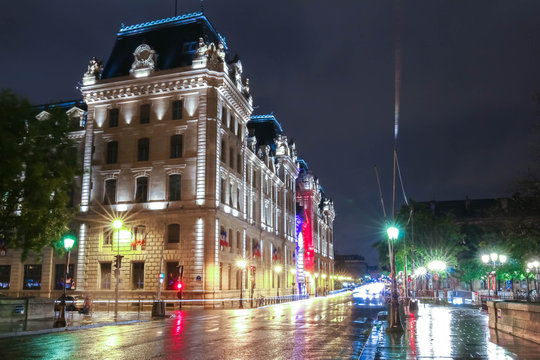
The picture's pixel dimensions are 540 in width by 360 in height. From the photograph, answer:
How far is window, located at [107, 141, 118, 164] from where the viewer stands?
2093 inches

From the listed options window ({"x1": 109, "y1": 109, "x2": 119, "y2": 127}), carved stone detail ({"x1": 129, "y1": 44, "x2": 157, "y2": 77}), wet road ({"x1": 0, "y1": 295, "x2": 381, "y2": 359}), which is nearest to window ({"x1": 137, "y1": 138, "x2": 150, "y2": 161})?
Result: window ({"x1": 109, "y1": 109, "x2": 119, "y2": 127})

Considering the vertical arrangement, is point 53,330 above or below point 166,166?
below

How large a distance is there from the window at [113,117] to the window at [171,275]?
16517 millimetres

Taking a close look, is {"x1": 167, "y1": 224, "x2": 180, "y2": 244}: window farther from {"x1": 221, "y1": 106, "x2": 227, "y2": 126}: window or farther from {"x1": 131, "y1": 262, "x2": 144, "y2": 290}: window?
{"x1": 221, "y1": 106, "x2": 227, "y2": 126}: window

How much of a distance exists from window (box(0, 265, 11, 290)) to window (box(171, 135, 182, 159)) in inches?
850

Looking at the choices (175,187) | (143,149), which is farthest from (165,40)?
(175,187)

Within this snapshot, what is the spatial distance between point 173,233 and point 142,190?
236 inches

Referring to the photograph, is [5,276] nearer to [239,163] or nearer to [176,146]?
[176,146]

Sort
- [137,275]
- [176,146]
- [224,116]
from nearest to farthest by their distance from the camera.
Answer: [137,275] < [176,146] < [224,116]

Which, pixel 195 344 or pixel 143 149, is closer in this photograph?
pixel 195 344

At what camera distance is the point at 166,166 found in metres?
50.4

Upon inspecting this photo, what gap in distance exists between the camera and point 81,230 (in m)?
52.1

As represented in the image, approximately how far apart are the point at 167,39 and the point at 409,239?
45508mm

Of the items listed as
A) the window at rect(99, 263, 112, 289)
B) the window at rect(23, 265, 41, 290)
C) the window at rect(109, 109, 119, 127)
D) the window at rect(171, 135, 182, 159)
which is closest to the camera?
the window at rect(99, 263, 112, 289)
